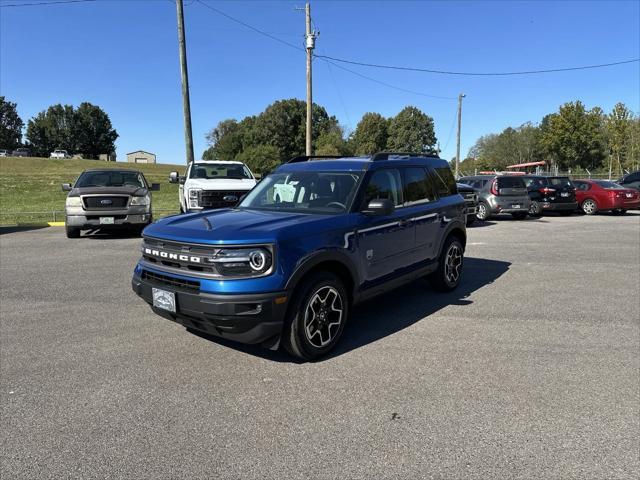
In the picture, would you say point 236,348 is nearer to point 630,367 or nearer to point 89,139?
point 630,367

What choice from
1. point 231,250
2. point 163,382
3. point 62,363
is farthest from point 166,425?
point 62,363

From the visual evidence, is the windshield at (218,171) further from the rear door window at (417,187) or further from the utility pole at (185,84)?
the rear door window at (417,187)

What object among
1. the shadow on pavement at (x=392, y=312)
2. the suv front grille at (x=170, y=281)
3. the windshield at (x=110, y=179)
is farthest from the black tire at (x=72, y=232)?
the suv front grille at (x=170, y=281)

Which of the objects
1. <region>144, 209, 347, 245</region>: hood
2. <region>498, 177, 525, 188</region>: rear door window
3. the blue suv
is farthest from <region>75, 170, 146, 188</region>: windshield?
<region>498, 177, 525, 188</region>: rear door window

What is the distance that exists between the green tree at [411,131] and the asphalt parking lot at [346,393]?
8223 cm

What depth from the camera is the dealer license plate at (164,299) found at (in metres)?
3.91

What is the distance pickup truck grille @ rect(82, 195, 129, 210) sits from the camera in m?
11.3

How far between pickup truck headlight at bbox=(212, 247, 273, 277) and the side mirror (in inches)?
50.3

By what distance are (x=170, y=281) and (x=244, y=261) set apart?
781 millimetres

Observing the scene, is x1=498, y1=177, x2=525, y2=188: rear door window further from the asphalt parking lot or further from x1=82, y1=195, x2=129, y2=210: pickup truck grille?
x1=82, y1=195, x2=129, y2=210: pickup truck grille

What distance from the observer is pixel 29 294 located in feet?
20.9

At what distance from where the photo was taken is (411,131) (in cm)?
8569

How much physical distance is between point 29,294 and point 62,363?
288 centimetres

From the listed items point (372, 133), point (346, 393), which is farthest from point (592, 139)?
point (346, 393)
